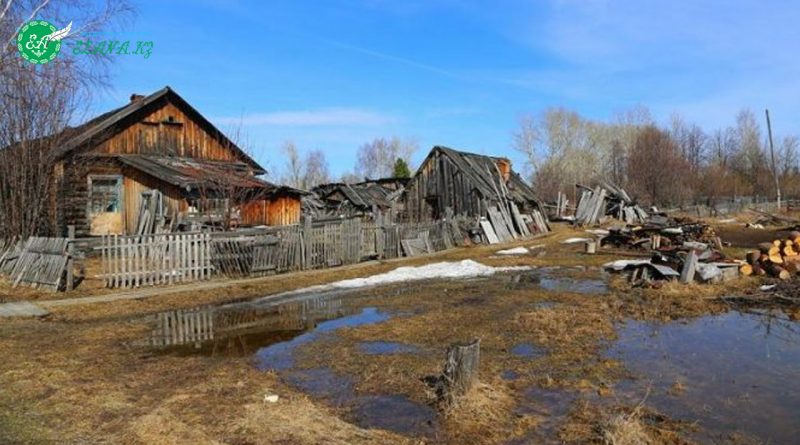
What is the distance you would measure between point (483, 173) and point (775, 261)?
729 inches

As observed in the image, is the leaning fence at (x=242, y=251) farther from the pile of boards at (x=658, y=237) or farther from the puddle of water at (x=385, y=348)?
the pile of boards at (x=658, y=237)

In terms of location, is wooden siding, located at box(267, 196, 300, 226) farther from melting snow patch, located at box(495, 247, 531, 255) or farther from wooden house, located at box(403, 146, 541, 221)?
melting snow patch, located at box(495, 247, 531, 255)

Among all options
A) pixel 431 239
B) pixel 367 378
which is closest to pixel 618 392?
pixel 367 378

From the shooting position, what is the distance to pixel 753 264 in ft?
50.8

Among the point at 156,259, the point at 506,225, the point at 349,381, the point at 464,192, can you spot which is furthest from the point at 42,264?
the point at 464,192

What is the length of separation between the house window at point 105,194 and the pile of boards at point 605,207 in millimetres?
28932

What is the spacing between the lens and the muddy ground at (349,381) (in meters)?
5.16

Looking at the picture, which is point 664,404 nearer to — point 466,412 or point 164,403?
point 466,412

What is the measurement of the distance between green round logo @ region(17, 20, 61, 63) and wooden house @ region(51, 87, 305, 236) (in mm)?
4453

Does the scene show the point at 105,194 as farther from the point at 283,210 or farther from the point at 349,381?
the point at 349,381

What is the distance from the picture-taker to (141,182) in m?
21.4

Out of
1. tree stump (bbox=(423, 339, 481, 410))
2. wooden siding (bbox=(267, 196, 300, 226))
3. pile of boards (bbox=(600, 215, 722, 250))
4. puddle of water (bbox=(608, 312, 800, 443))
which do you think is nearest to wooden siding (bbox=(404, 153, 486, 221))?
pile of boards (bbox=(600, 215, 722, 250))

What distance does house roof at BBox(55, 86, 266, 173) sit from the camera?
2033cm

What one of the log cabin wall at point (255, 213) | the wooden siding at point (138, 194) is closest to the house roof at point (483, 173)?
the log cabin wall at point (255, 213)
